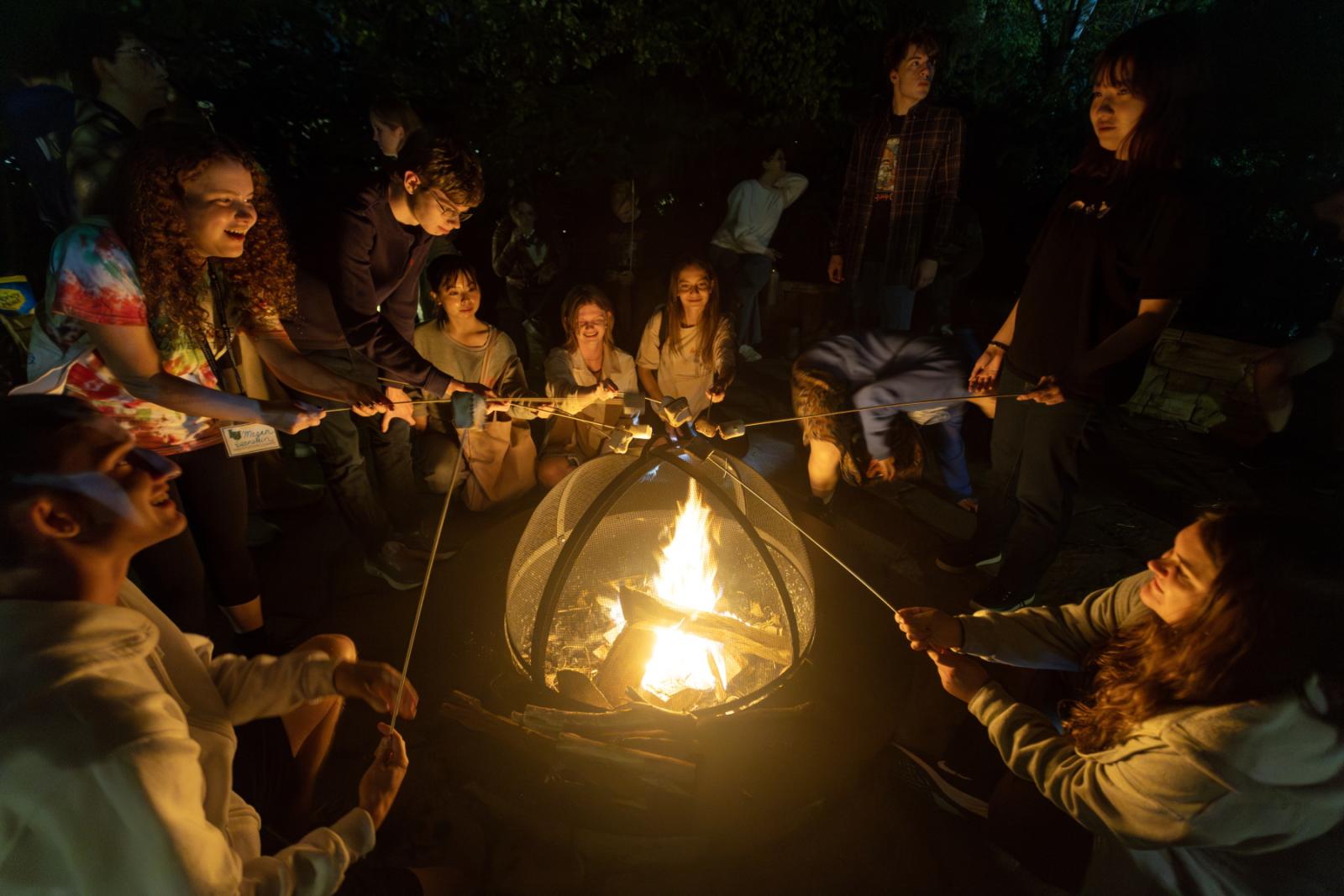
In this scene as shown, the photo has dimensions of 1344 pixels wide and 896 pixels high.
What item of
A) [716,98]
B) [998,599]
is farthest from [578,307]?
[716,98]

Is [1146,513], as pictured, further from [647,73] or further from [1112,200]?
[647,73]

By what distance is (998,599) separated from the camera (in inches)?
138

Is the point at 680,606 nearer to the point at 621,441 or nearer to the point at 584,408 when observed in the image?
the point at 621,441

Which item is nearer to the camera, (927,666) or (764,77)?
(927,666)

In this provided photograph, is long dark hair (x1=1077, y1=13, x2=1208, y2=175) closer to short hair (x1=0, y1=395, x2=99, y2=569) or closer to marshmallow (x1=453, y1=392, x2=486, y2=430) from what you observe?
marshmallow (x1=453, y1=392, x2=486, y2=430)

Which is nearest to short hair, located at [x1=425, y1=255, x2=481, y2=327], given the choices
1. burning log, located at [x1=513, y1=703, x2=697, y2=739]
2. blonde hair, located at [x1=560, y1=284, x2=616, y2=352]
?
blonde hair, located at [x1=560, y1=284, x2=616, y2=352]

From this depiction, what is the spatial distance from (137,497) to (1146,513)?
586cm

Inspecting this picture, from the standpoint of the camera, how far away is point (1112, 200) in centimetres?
271

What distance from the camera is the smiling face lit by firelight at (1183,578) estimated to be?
5.33ft

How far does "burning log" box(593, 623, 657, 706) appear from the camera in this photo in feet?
9.23

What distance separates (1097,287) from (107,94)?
460 centimetres

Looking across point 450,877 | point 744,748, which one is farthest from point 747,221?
point 450,877

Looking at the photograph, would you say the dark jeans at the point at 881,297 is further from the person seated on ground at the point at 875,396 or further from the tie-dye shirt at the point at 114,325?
the tie-dye shirt at the point at 114,325

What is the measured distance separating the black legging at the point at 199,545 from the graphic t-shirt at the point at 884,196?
186 inches
